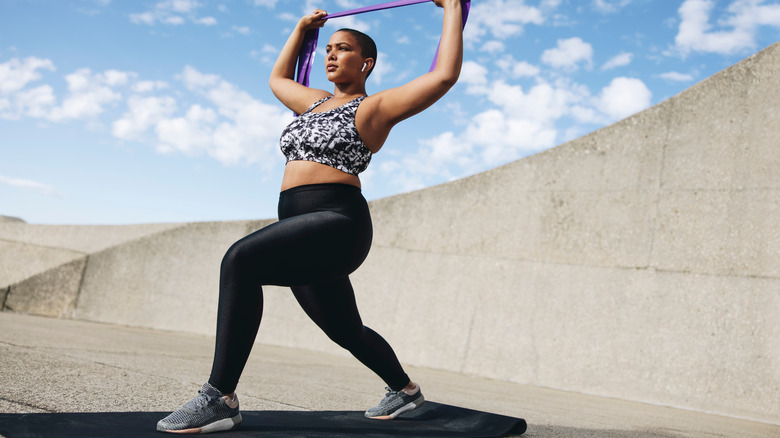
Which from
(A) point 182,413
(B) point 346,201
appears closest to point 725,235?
(B) point 346,201

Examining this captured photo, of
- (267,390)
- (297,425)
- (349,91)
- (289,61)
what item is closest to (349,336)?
(297,425)

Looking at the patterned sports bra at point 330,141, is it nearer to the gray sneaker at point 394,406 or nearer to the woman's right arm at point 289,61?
the woman's right arm at point 289,61

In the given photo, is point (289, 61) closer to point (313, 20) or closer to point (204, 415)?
point (313, 20)

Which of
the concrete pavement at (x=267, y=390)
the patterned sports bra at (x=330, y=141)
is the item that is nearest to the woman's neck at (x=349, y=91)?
the patterned sports bra at (x=330, y=141)

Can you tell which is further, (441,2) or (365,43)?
(365,43)

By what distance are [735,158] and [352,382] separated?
4522 millimetres

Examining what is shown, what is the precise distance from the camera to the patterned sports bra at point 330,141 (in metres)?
2.37

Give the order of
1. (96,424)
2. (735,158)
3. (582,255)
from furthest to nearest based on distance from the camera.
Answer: (582,255), (735,158), (96,424)

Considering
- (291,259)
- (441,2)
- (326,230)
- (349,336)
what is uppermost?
(441,2)

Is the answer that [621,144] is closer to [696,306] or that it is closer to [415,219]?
[696,306]

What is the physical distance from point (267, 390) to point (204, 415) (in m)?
1.83

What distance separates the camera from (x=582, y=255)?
23.0 ft

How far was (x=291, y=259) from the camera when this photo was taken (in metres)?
2.18

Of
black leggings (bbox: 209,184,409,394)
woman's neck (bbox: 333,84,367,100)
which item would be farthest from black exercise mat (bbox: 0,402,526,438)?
woman's neck (bbox: 333,84,367,100)
